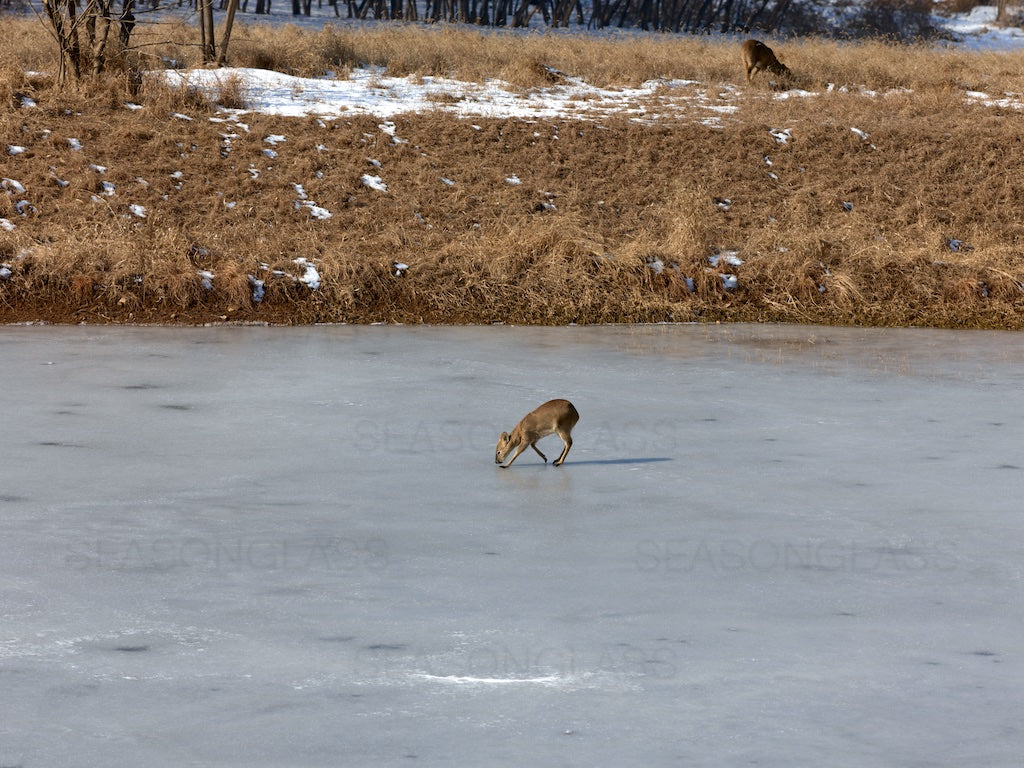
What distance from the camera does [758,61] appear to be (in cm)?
2264

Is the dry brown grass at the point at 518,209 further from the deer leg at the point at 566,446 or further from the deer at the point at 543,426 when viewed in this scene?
the deer at the point at 543,426

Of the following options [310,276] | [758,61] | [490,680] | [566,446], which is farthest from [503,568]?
[758,61]

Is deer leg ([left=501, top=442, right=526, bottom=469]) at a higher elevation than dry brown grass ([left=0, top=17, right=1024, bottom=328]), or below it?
below

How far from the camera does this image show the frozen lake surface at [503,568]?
386cm

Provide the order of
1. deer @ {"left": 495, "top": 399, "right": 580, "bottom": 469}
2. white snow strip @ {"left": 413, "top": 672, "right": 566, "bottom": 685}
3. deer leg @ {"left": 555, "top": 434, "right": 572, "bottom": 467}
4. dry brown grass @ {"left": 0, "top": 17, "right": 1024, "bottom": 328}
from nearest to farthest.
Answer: white snow strip @ {"left": 413, "top": 672, "right": 566, "bottom": 685} → deer @ {"left": 495, "top": 399, "right": 580, "bottom": 469} → deer leg @ {"left": 555, "top": 434, "right": 572, "bottom": 467} → dry brown grass @ {"left": 0, "top": 17, "right": 1024, "bottom": 328}

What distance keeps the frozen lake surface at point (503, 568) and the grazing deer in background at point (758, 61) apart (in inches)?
543

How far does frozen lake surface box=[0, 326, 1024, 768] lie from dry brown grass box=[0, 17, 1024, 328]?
273 centimetres

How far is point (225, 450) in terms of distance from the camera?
290 inches

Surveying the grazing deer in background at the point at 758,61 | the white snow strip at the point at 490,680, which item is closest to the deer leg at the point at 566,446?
the white snow strip at the point at 490,680

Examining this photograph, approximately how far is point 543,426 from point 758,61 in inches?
682

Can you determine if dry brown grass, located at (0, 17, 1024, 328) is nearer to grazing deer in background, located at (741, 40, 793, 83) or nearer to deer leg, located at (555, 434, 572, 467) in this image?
grazing deer in background, located at (741, 40, 793, 83)

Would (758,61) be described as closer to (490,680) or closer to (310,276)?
(310,276)

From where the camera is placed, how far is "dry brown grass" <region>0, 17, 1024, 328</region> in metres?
12.5

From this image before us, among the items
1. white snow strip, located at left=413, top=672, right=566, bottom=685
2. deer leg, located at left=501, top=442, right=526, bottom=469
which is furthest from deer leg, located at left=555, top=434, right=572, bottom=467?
white snow strip, located at left=413, top=672, right=566, bottom=685
